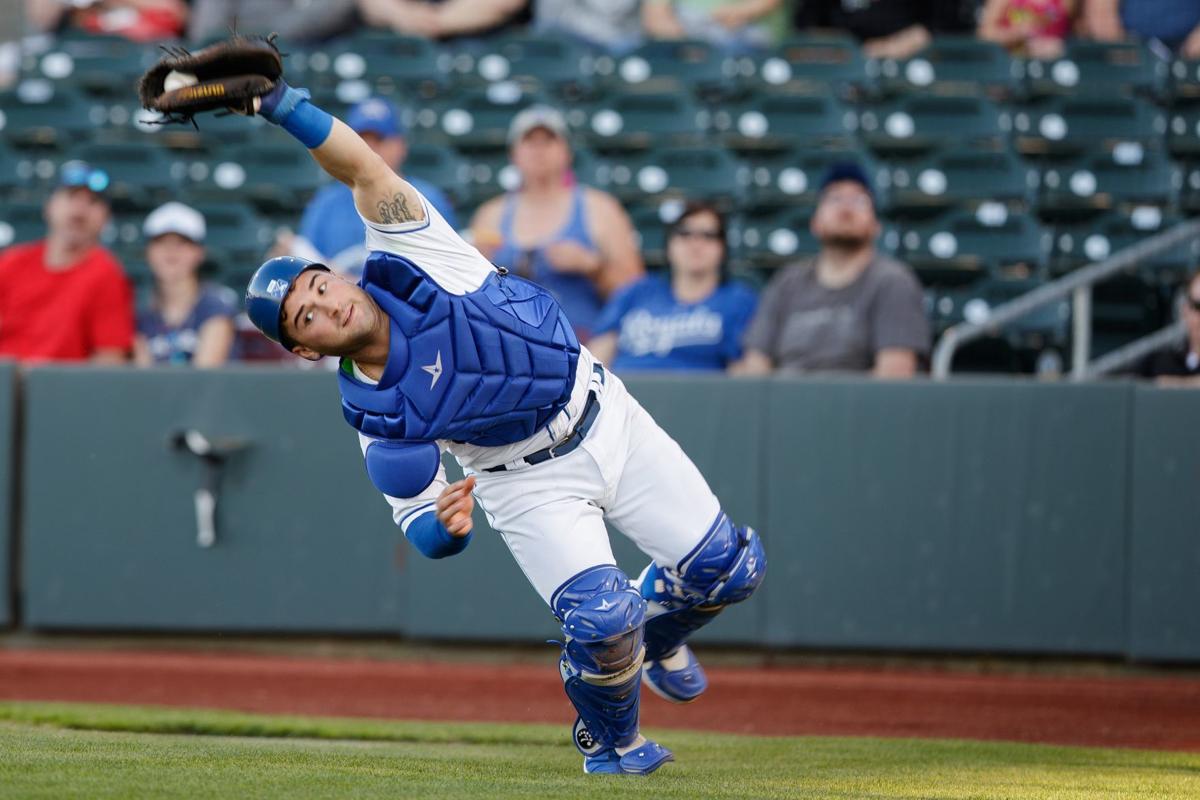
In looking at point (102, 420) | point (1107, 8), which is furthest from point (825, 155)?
point (102, 420)

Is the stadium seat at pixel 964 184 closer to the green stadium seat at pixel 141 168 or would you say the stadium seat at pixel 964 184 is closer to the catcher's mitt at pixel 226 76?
the green stadium seat at pixel 141 168

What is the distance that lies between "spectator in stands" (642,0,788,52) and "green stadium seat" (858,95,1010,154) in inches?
44.0

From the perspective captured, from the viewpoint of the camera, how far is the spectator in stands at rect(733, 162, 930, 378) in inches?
297

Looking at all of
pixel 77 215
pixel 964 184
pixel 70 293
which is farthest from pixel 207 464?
pixel 964 184

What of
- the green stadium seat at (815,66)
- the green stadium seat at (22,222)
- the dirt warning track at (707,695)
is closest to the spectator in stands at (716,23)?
the green stadium seat at (815,66)

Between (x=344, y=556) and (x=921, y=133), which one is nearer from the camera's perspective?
(x=344, y=556)

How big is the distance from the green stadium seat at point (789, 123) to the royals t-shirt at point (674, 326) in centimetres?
246

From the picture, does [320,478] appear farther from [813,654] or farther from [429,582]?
[813,654]

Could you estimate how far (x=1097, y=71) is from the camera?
10.1m

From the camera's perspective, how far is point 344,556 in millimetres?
7723

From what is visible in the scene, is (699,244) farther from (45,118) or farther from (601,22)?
(45,118)

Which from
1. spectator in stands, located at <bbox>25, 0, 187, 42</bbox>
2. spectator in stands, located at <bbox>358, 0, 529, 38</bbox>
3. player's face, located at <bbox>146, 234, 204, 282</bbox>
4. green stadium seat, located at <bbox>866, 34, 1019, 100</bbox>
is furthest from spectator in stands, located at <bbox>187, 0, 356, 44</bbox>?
green stadium seat, located at <bbox>866, 34, 1019, 100</bbox>

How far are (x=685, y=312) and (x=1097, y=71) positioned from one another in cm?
388

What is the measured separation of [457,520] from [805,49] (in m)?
6.94
